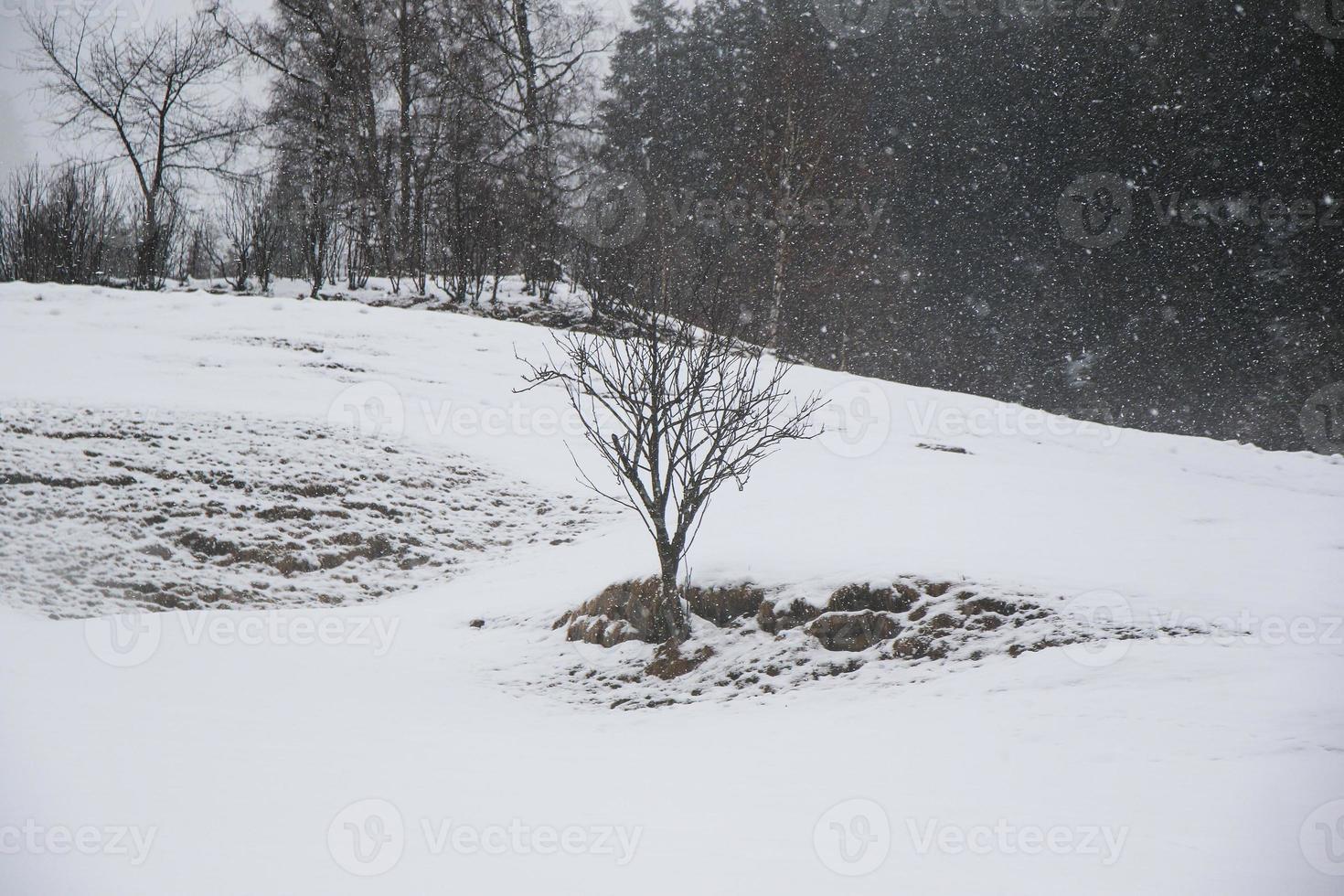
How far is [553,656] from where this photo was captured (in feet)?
20.4

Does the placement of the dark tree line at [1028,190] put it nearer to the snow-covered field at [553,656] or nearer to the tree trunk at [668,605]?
the snow-covered field at [553,656]

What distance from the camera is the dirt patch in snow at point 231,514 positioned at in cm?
722

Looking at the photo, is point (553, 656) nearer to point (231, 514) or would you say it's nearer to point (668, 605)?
point (668, 605)

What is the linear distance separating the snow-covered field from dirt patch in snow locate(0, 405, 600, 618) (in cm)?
4

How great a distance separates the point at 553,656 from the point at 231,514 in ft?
14.5

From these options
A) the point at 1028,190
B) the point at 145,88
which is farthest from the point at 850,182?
the point at 145,88

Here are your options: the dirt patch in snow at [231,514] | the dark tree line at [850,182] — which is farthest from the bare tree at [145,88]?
the dirt patch in snow at [231,514]

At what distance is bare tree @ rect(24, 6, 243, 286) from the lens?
16078 millimetres

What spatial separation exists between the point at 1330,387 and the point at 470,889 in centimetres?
2290

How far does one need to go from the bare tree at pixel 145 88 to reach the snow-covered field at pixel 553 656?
687 cm

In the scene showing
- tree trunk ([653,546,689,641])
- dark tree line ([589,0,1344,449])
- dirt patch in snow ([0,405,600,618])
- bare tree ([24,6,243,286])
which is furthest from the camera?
dark tree line ([589,0,1344,449])

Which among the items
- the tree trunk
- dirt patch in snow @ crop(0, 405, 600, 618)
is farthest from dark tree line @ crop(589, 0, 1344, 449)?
the tree trunk

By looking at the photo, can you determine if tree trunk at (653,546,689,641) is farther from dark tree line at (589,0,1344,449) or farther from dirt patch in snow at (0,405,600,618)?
dark tree line at (589,0,1344,449)

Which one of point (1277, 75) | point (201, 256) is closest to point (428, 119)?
point (201, 256)
